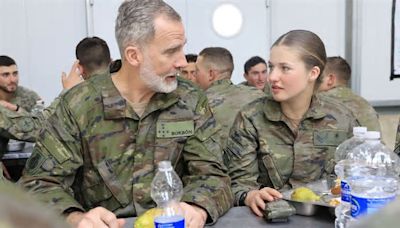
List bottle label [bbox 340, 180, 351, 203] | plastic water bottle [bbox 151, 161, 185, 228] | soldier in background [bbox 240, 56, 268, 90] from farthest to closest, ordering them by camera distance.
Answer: soldier in background [bbox 240, 56, 268, 90], plastic water bottle [bbox 151, 161, 185, 228], bottle label [bbox 340, 180, 351, 203]

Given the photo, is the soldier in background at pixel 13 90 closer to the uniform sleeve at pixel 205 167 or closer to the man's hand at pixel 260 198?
the uniform sleeve at pixel 205 167

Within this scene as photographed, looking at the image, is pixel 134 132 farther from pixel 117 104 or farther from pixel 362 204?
pixel 362 204

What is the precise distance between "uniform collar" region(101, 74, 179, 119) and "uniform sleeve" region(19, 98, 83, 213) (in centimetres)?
Answer: 13

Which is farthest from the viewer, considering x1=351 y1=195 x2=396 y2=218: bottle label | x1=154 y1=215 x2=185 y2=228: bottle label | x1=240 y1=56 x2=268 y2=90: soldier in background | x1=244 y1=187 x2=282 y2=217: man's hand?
x1=240 y1=56 x2=268 y2=90: soldier in background

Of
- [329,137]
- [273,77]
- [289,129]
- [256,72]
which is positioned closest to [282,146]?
[289,129]

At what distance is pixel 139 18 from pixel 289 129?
76 centimetres

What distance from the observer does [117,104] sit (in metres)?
1.81

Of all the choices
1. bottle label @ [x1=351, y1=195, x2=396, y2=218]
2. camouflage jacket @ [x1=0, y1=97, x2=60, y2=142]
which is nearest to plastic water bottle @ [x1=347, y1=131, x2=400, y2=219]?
bottle label @ [x1=351, y1=195, x2=396, y2=218]

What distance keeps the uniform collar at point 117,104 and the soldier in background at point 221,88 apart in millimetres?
999

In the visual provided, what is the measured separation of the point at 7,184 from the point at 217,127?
5.29 feet

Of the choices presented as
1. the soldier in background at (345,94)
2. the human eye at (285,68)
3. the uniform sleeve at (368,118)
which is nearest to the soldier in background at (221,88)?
the soldier in background at (345,94)

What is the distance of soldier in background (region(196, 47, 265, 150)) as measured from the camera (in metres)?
3.49

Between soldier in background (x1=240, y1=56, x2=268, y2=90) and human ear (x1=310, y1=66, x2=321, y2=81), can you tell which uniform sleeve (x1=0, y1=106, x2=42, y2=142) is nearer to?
human ear (x1=310, y1=66, x2=321, y2=81)

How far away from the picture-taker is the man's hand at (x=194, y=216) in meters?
1.55
